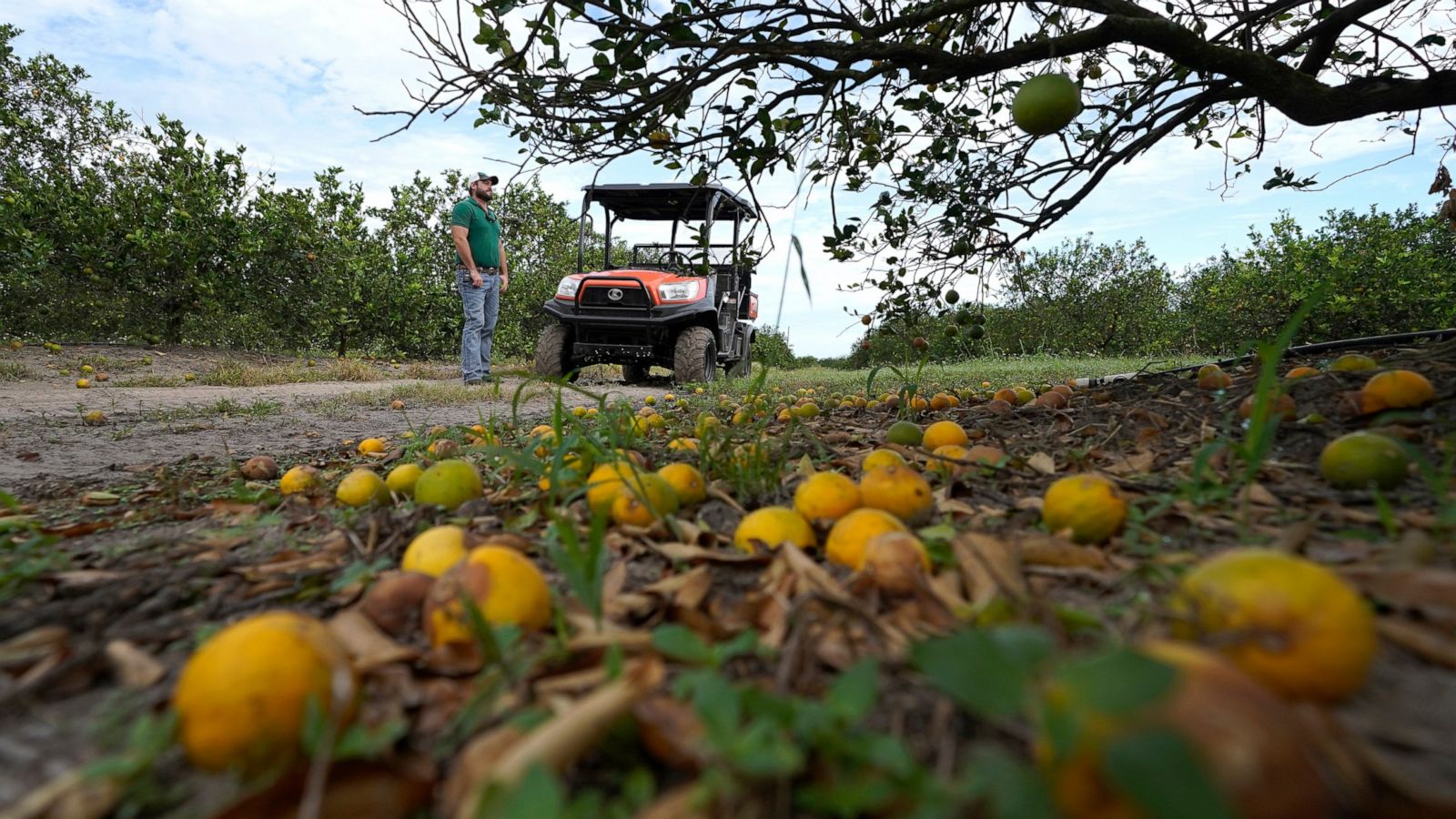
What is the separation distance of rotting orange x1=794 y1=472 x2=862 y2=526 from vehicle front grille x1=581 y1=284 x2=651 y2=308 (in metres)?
8.36

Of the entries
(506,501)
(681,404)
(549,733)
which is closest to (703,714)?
(549,733)

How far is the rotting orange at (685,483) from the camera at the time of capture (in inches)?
70.2

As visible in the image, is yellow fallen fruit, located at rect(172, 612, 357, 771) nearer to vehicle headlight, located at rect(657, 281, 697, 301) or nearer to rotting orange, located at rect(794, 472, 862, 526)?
rotting orange, located at rect(794, 472, 862, 526)

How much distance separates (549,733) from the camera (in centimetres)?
71

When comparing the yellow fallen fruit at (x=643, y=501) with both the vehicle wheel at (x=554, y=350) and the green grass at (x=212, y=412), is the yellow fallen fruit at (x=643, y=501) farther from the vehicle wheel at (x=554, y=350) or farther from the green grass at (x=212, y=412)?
the vehicle wheel at (x=554, y=350)

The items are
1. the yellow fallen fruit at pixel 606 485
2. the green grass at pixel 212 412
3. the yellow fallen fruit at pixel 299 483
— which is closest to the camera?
the yellow fallen fruit at pixel 606 485

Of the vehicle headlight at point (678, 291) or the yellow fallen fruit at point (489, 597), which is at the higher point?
the vehicle headlight at point (678, 291)

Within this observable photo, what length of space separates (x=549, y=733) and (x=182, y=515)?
204cm

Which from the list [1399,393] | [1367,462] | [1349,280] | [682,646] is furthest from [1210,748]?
[1349,280]

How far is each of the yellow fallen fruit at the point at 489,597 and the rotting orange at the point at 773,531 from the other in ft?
1.56

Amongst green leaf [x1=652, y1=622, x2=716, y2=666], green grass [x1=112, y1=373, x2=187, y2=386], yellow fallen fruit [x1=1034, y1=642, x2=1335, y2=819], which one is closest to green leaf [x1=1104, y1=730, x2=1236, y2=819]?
yellow fallen fruit [x1=1034, y1=642, x2=1335, y2=819]

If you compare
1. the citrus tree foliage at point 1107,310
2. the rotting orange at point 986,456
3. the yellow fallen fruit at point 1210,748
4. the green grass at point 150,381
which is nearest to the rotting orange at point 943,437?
the rotting orange at point 986,456

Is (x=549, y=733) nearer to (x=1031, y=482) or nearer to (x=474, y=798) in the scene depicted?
(x=474, y=798)

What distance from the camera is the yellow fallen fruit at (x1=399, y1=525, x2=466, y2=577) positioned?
127cm
